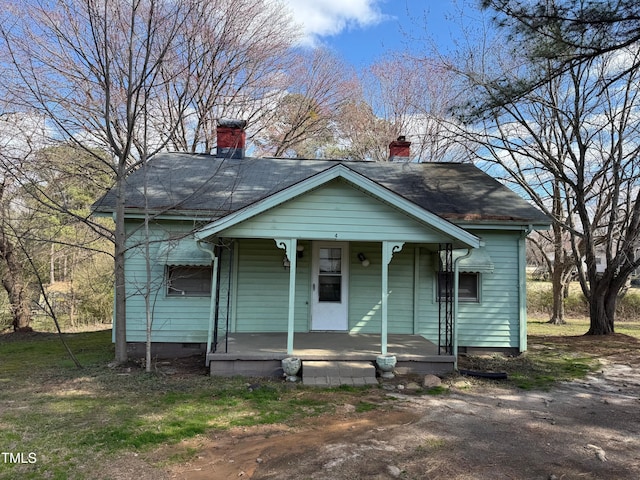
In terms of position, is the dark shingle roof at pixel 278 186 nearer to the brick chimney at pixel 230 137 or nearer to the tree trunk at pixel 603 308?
the brick chimney at pixel 230 137

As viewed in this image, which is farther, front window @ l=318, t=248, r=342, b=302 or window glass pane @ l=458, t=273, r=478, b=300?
window glass pane @ l=458, t=273, r=478, b=300

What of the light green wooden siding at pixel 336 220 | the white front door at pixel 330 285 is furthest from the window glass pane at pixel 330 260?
the light green wooden siding at pixel 336 220

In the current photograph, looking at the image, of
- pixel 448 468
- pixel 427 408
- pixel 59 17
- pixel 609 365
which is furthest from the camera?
pixel 59 17

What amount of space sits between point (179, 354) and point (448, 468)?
20.0ft

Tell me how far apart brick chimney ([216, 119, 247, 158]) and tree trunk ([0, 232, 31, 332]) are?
682 cm

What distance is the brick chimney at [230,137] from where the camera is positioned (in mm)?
11239

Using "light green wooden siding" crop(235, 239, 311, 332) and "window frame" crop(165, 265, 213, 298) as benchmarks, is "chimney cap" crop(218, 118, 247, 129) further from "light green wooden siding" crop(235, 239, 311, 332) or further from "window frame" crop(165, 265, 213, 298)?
"window frame" crop(165, 265, 213, 298)

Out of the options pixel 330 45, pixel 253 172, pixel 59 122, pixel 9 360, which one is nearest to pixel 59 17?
pixel 59 122

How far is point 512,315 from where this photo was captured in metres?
8.82

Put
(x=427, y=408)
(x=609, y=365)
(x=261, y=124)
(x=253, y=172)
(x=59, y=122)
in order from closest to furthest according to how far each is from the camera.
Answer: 1. (x=427, y=408)
2. (x=59, y=122)
3. (x=609, y=365)
4. (x=253, y=172)
5. (x=261, y=124)

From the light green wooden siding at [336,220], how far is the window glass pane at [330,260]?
203cm

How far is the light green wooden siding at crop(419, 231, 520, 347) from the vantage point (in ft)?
28.8

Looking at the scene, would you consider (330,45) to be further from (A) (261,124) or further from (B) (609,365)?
(B) (609,365)

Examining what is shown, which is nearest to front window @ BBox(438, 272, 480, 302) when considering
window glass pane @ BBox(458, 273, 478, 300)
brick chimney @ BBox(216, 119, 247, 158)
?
window glass pane @ BBox(458, 273, 478, 300)
